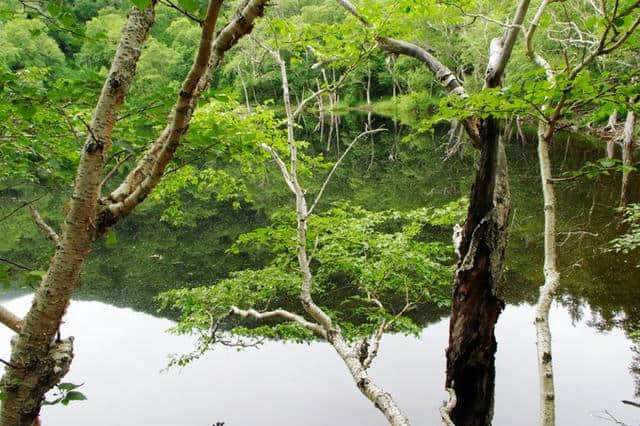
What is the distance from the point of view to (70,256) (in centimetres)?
178

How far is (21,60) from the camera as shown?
161 feet

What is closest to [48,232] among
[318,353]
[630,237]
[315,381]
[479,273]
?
[479,273]

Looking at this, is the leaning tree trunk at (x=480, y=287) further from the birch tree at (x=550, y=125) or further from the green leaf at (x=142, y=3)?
the green leaf at (x=142, y=3)

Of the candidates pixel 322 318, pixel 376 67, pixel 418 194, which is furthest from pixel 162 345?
pixel 376 67

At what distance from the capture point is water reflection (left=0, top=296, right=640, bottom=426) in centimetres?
872

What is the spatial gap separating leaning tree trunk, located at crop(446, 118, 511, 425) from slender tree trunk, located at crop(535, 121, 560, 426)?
0.47 meters

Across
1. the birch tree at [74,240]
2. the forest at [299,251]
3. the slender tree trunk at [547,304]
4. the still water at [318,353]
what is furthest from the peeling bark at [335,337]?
the birch tree at [74,240]

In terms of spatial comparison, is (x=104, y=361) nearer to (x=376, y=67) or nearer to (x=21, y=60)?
(x=21, y=60)

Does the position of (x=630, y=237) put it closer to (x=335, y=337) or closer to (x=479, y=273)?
(x=479, y=273)

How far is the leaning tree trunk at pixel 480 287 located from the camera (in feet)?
14.4

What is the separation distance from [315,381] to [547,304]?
→ 6897 mm

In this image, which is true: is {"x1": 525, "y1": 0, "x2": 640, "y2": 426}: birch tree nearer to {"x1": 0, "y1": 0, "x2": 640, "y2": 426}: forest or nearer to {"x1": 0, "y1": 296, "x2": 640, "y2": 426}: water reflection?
{"x1": 0, "y1": 0, "x2": 640, "y2": 426}: forest

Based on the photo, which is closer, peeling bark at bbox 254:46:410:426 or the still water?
peeling bark at bbox 254:46:410:426

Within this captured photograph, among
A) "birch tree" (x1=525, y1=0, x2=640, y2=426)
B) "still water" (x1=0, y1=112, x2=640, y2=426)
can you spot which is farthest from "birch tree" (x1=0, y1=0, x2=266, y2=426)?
"birch tree" (x1=525, y1=0, x2=640, y2=426)
